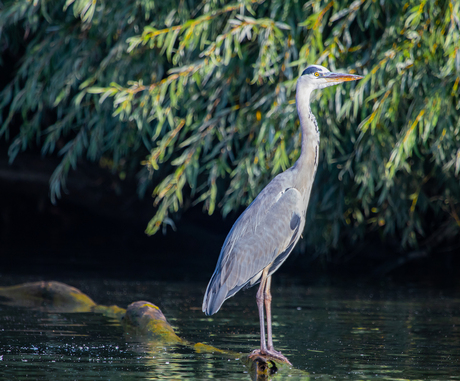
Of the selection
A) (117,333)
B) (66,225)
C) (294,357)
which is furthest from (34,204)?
(294,357)

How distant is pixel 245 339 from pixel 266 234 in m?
0.91

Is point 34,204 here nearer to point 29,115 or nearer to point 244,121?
point 29,115

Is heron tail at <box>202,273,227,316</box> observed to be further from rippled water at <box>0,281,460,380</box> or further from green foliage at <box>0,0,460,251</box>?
green foliage at <box>0,0,460,251</box>

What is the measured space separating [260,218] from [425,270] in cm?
627

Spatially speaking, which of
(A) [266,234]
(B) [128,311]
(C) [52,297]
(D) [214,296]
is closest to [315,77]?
(A) [266,234]

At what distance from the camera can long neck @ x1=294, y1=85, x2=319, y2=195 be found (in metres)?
4.76

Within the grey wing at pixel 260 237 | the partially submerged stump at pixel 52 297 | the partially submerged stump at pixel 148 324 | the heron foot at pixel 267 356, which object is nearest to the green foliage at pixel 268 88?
the partially submerged stump at pixel 52 297

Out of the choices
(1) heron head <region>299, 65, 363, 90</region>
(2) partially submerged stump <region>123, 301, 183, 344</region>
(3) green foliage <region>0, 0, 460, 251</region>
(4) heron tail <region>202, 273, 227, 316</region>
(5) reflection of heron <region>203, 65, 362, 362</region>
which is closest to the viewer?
(4) heron tail <region>202, 273, 227, 316</region>

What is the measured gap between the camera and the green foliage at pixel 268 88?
5973 mm

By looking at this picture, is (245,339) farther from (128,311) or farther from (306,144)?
(306,144)

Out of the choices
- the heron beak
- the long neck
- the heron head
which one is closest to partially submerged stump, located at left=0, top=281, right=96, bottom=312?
the long neck

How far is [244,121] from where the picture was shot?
6.79 metres

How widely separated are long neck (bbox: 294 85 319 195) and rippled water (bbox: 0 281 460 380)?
116 cm

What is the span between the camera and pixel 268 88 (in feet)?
22.7
